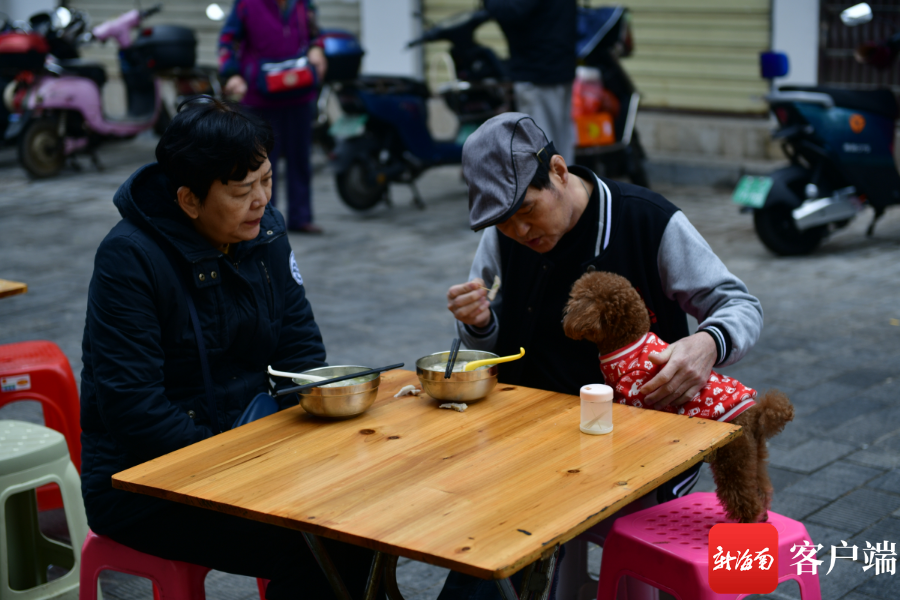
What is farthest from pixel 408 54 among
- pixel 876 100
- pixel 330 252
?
pixel 876 100

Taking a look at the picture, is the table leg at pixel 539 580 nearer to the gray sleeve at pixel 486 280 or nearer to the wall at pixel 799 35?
the gray sleeve at pixel 486 280

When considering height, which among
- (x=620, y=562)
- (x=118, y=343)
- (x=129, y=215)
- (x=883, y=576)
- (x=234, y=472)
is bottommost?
(x=883, y=576)

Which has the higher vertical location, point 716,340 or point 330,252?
point 716,340

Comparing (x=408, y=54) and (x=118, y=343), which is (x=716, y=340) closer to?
(x=118, y=343)

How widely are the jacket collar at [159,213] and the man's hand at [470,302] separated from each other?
23.9 inches

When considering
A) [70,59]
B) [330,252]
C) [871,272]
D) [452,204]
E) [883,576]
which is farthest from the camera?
[70,59]

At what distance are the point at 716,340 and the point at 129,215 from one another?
Answer: 1422 millimetres

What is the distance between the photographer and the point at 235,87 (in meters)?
7.23

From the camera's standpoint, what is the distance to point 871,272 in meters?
6.23

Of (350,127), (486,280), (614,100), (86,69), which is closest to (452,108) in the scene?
(350,127)

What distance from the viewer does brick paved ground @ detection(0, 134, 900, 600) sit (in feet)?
10.9

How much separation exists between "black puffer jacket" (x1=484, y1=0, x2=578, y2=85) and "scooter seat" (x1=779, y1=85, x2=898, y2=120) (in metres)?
Answer: 1.54

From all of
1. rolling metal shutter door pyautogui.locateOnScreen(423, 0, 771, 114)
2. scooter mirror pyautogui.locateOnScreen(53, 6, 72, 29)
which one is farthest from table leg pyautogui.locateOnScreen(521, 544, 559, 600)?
scooter mirror pyautogui.locateOnScreen(53, 6, 72, 29)

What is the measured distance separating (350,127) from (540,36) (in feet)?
6.79
